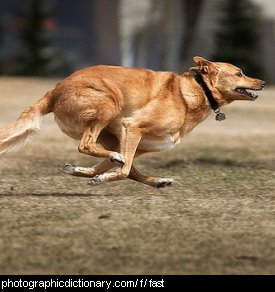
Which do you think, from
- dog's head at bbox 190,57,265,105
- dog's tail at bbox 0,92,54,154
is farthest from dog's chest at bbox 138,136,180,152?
dog's tail at bbox 0,92,54,154

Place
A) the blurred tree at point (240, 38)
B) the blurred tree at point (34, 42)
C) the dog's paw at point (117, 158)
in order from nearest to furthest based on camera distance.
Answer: the dog's paw at point (117, 158) < the blurred tree at point (240, 38) < the blurred tree at point (34, 42)

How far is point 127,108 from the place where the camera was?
6.89m

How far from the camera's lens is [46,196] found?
6.94 metres

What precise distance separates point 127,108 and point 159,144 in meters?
0.42

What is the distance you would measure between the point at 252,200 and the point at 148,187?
3.54 ft

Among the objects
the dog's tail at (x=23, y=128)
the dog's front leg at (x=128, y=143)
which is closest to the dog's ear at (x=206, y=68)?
the dog's front leg at (x=128, y=143)

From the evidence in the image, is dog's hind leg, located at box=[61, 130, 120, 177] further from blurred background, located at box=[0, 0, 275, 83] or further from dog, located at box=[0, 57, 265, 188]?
blurred background, located at box=[0, 0, 275, 83]

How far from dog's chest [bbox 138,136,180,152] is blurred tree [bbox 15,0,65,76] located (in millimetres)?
24811

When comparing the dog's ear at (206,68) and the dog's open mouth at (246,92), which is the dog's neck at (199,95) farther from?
the dog's open mouth at (246,92)

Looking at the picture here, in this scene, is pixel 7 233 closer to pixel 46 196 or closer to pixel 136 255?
pixel 136 255

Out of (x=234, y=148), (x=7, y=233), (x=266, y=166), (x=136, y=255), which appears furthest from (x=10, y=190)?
(x=234, y=148)

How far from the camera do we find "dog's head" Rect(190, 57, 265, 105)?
23.3ft

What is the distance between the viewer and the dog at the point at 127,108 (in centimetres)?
678

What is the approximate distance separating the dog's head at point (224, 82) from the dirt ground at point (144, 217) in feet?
2.87
